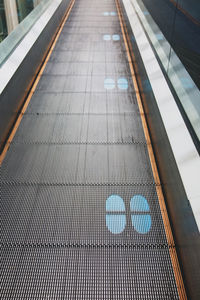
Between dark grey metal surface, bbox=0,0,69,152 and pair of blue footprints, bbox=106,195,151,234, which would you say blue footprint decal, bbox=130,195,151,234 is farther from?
dark grey metal surface, bbox=0,0,69,152

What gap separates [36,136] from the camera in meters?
3.70

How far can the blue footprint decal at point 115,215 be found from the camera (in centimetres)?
255

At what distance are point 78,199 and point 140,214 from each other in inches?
27.9

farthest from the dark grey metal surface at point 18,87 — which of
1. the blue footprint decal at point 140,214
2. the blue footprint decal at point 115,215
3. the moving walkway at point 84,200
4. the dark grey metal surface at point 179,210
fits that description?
the dark grey metal surface at point 179,210

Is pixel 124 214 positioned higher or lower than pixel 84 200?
lower

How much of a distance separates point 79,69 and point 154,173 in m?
3.28

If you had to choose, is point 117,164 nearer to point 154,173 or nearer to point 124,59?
point 154,173

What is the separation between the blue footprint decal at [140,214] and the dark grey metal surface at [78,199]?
1.2 inches

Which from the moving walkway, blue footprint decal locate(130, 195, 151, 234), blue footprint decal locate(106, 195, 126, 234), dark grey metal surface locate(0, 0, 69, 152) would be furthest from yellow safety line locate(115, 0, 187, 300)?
dark grey metal surface locate(0, 0, 69, 152)

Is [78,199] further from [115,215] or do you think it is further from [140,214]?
[140,214]

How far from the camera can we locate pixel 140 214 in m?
2.67

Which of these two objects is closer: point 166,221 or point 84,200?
point 166,221

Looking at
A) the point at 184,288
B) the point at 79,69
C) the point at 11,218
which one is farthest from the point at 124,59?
the point at 184,288

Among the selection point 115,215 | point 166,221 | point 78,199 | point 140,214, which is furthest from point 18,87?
point 166,221
